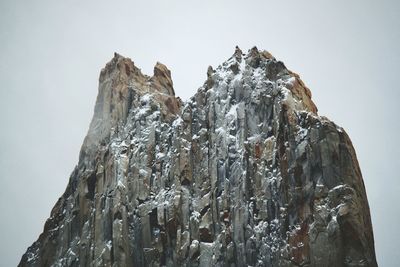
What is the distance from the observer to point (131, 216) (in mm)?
56469

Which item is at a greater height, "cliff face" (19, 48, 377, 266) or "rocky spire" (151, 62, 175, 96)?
"rocky spire" (151, 62, 175, 96)

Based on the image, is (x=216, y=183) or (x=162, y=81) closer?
(x=216, y=183)

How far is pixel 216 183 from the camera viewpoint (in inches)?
2040

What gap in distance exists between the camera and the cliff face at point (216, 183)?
41.1m

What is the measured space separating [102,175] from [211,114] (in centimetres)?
1684

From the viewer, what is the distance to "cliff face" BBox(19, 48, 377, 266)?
4106 cm

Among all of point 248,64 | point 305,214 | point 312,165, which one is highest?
point 248,64

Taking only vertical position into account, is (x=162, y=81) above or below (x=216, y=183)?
above

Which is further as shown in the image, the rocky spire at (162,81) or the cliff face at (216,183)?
the rocky spire at (162,81)

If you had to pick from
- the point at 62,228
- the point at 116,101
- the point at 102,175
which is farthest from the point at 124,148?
the point at 62,228

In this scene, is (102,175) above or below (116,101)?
below

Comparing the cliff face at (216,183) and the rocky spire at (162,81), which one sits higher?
the rocky spire at (162,81)

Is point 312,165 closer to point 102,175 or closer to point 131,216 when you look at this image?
point 131,216

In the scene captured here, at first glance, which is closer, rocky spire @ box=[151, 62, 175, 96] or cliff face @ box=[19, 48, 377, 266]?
cliff face @ box=[19, 48, 377, 266]
